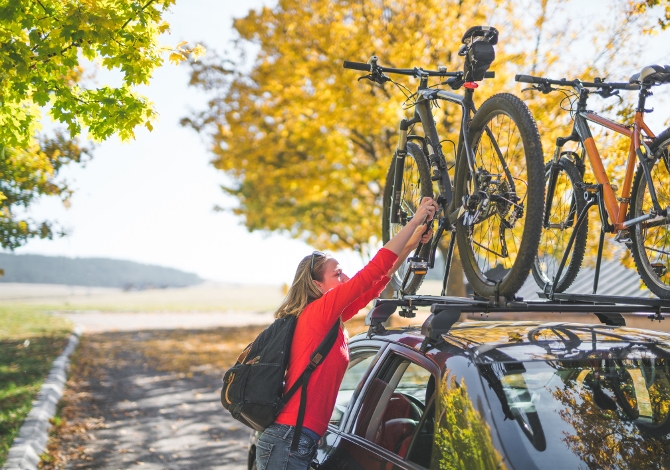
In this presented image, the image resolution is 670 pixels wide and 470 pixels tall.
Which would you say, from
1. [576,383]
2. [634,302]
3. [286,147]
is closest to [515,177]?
[634,302]

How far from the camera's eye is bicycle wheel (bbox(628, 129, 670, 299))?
3.96 meters

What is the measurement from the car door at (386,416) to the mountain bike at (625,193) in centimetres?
106

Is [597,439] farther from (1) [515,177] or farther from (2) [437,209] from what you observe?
(2) [437,209]

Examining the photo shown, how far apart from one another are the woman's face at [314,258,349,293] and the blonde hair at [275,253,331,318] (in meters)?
0.02

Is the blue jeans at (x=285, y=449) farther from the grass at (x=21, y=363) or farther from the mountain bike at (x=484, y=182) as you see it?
the grass at (x=21, y=363)

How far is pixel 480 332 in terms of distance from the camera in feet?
11.1

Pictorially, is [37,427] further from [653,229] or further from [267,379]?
[653,229]

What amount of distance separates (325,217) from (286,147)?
34.7 feet

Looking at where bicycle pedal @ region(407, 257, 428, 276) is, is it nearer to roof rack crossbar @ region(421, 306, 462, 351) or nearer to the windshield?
roof rack crossbar @ region(421, 306, 462, 351)

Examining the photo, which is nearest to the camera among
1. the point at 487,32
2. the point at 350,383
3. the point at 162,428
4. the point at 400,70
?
the point at 487,32

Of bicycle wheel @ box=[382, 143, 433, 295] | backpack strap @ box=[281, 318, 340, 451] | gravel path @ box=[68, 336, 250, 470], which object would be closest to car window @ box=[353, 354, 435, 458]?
backpack strap @ box=[281, 318, 340, 451]

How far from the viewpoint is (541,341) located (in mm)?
3113

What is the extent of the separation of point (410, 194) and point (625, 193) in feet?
5.07

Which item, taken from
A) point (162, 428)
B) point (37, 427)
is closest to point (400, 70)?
point (37, 427)
